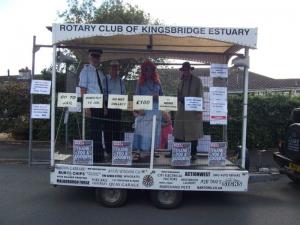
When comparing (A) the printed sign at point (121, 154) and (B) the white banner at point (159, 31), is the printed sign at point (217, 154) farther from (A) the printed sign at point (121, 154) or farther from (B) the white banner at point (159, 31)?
(B) the white banner at point (159, 31)

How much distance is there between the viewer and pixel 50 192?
766 centimetres

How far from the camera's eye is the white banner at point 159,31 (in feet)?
20.5

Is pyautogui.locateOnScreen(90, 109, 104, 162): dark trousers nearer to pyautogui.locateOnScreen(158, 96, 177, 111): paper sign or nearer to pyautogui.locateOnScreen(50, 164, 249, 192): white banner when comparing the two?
pyautogui.locateOnScreen(50, 164, 249, 192): white banner

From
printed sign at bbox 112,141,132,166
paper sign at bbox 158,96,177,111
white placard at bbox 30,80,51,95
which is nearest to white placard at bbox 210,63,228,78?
paper sign at bbox 158,96,177,111

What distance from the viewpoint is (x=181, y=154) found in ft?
22.5

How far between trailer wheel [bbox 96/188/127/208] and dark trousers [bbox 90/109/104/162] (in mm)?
575

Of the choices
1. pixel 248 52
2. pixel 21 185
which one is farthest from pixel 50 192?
pixel 248 52

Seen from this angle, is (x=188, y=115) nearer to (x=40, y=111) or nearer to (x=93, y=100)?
(x=93, y=100)

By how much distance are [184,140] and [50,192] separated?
2394 millimetres

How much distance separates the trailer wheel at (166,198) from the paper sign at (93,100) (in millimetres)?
1509

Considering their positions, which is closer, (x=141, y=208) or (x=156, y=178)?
(x=156, y=178)

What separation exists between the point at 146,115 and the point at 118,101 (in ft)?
3.14

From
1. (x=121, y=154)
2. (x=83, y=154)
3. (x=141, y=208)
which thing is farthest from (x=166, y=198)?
(x=83, y=154)

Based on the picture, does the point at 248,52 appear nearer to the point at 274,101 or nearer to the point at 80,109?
the point at 80,109
